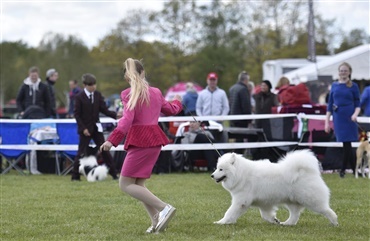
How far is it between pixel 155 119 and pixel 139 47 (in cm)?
4581

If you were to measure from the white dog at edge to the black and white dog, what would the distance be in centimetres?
538

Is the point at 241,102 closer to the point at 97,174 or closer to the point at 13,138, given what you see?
the point at 97,174

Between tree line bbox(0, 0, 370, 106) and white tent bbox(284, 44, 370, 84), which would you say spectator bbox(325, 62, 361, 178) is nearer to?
white tent bbox(284, 44, 370, 84)

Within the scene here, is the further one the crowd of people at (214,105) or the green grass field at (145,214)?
Result: the crowd of people at (214,105)

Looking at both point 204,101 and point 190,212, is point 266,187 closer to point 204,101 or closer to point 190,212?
point 190,212

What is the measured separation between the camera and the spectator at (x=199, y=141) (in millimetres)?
14312

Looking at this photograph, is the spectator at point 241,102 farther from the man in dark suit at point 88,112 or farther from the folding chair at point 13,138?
the folding chair at point 13,138

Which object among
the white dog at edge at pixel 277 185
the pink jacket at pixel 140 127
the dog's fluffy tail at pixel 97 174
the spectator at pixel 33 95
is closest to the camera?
the pink jacket at pixel 140 127

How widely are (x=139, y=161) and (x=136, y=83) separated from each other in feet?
2.63

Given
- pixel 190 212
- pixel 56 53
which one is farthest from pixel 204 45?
pixel 190 212

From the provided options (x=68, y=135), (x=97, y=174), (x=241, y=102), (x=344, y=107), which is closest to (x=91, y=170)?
(x=97, y=174)

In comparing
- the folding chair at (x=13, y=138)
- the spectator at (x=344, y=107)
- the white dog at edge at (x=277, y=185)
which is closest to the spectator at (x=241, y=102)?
the spectator at (x=344, y=107)

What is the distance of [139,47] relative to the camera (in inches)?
2071

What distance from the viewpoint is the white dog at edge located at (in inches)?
291
